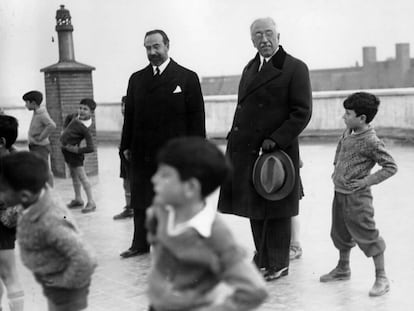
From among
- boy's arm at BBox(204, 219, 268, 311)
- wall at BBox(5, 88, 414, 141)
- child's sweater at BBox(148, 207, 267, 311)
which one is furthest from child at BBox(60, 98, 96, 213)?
wall at BBox(5, 88, 414, 141)

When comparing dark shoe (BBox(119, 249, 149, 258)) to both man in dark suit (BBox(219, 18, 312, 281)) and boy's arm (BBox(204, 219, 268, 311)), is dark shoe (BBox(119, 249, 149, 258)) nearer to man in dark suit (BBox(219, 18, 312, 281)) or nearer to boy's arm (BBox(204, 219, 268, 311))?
man in dark suit (BBox(219, 18, 312, 281))

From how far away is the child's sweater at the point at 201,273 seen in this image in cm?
232

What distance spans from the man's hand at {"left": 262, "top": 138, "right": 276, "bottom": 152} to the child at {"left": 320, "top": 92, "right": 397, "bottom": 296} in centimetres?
48

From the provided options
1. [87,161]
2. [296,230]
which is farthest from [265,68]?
[87,161]

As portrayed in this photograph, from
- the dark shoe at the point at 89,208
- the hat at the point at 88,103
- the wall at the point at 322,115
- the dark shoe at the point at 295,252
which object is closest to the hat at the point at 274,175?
the dark shoe at the point at 295,252

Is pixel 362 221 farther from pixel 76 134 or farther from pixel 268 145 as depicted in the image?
pixel 76 134

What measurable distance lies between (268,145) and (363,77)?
27752 millimetres

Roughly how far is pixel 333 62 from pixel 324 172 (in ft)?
52.2

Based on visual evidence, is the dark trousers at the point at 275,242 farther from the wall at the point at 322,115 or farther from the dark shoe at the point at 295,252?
the wall at the point at 322,115

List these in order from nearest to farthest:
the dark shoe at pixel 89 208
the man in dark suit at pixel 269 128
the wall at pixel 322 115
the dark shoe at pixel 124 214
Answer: the man in dark suit at pixel 269 128
the dark shoe at pixel 124 214
the dark shoe at pixel 89 208
the wall at pixel 322 115

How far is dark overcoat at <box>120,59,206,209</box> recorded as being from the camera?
6234 millimetres

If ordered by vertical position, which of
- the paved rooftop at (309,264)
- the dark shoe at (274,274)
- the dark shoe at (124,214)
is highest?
the dark shoe at (124,214)

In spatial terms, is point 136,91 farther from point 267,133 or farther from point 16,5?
point 16,5

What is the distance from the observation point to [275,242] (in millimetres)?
5699
